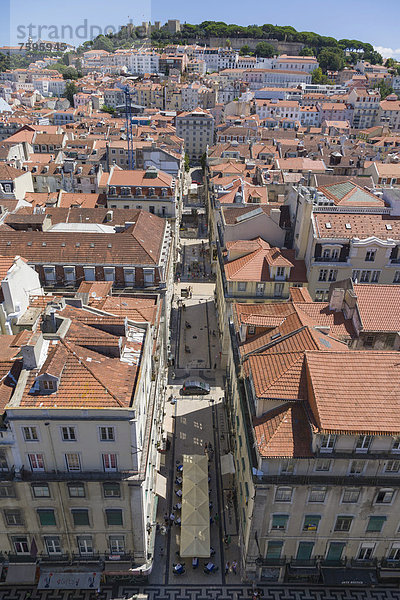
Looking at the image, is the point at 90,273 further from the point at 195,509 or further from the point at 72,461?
the point at 195,509

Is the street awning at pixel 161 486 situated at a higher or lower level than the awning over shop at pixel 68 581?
lower

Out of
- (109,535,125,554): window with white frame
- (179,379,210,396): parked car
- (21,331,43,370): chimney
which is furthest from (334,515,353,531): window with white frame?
(179,379,210,396): parked car

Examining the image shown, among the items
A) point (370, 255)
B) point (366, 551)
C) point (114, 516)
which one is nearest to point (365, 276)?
point (370, 255)

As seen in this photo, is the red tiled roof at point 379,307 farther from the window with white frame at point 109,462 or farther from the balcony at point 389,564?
the window with white frame at point 109,462

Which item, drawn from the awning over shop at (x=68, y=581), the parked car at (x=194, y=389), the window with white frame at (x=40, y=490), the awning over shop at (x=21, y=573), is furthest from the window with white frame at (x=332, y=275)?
the awning over shop at (x=21, y=573)

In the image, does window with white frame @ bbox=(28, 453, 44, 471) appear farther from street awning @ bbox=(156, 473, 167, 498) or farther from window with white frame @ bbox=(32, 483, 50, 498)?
street awning @ bbox=(156, 473, 167, 498)

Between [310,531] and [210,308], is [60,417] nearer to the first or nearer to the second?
[310,531]
